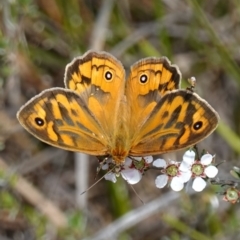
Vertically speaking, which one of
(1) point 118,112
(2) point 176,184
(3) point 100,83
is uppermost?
(3) point 100,83

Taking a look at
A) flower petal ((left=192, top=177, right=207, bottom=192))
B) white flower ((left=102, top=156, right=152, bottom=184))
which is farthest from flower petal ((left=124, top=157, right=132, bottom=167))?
flower petal ((left=192, top=177, right=207, bottom=192))

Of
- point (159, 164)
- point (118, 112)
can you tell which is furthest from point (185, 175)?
point (118, 112)

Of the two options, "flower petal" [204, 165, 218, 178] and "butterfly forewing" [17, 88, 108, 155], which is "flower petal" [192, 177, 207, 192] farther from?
"butterfly forewing" [17, 88, 108, 155]

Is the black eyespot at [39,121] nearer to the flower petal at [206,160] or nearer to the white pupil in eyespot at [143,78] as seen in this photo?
the white pupil in eyespot at [143,78]

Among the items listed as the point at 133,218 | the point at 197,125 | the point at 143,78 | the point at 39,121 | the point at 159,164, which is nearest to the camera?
the point at 197,125

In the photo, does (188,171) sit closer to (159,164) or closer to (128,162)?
(159,164)
